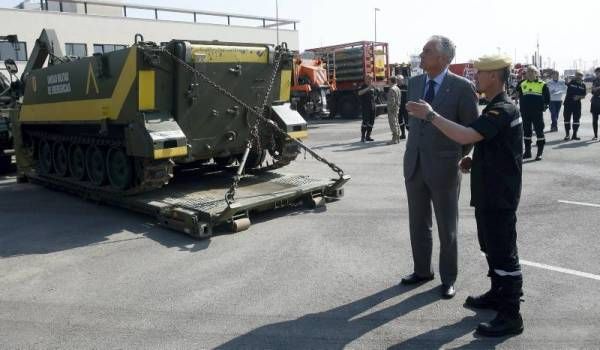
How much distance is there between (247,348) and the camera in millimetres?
3924

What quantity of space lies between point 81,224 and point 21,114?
4.31 meters

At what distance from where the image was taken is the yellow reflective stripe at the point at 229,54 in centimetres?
762

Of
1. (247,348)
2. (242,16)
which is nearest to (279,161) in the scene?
(247,348)

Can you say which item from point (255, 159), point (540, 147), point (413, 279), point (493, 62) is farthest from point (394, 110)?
point (493, 62)

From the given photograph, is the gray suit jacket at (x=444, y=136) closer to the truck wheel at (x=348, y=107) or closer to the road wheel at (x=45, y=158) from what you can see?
the road wheel at (x=45, y=158)

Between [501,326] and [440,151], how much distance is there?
54.8 inches

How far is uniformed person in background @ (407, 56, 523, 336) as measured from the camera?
154 inches

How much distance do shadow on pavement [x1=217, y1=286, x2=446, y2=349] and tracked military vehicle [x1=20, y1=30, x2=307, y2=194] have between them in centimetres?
359

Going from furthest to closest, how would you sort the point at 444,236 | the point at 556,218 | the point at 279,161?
1. the point at 279,161
2. the point at 556,218
3. the point at 444,236

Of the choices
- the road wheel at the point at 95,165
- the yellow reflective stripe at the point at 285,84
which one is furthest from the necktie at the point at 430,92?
the road wheel at the point at 95,165

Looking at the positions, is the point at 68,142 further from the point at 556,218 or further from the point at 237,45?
the point at 556,218

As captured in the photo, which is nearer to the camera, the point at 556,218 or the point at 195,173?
the point at 556,218

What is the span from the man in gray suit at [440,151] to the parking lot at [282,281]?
0.55 metres

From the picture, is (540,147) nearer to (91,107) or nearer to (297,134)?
(297,134)
